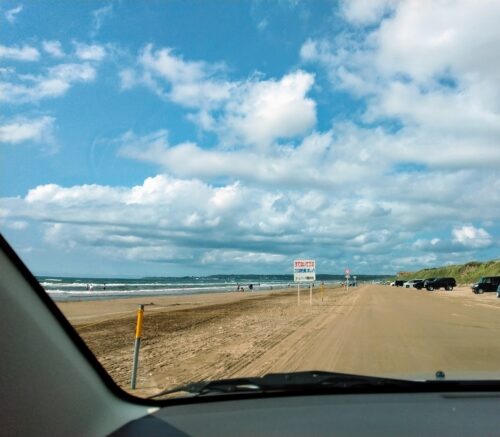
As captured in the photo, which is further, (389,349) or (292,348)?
(292,348)

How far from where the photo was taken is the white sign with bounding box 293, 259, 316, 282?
3250 cm

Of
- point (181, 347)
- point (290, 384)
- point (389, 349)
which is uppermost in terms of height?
point (290, 384)

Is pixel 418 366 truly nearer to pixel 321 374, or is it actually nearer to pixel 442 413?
pixel 321 374

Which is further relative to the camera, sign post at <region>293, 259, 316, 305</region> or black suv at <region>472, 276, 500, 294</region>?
black suv at <region>472, 276, 500, 294</region>

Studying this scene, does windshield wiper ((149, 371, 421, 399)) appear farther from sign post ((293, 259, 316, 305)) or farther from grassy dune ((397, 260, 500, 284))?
grassy dune ((397, 260, 500, 284))

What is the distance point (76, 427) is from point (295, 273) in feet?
99.9

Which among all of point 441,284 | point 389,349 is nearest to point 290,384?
point 389,349

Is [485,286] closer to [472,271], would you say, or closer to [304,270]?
[304,270]

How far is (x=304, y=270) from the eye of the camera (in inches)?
1291

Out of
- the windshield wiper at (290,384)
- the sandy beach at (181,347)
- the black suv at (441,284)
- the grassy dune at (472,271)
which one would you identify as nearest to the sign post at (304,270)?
the sandy beach at (181,347)

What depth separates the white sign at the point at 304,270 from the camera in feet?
107

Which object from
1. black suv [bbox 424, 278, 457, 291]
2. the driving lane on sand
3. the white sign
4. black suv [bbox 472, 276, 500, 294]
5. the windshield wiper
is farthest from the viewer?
black suv [bbox 424, 278, 457, 291]

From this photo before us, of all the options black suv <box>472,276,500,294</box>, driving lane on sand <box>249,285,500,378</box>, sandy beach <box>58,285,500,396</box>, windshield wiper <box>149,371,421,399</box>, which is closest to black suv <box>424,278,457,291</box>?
black suv <box>472,276,500,294</box>

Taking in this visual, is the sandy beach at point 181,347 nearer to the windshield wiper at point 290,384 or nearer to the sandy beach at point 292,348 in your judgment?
the sandy beach at point 292,348
